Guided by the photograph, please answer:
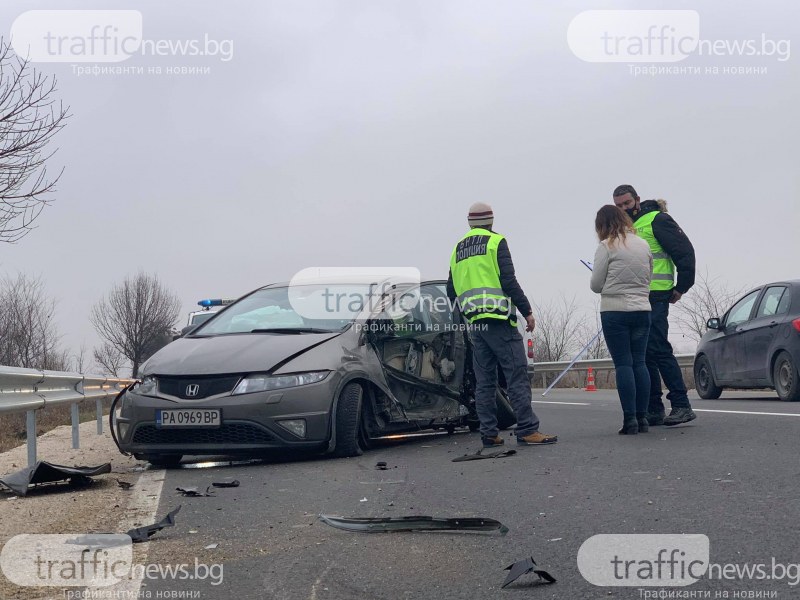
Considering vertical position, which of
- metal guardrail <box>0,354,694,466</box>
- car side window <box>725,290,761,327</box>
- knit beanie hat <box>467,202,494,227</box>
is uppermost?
knit beanie hat <box>467,202,494,227</box>

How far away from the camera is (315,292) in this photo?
912 centimetres

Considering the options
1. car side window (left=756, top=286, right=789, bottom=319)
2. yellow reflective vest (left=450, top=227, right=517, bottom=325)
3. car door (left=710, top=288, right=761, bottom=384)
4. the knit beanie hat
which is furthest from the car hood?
car door (left=710, top=288, right=761, bottom=384)

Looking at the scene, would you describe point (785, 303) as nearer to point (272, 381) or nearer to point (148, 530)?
point (272, 381)

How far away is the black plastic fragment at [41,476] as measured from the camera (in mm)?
6656

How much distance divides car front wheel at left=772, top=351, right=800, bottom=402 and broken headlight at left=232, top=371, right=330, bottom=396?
22.9ft

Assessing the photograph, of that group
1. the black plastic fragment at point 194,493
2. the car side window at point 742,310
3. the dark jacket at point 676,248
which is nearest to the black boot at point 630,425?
the dark jacket at point 676,248

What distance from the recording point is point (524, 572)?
3.69 meters

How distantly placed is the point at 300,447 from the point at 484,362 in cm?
170

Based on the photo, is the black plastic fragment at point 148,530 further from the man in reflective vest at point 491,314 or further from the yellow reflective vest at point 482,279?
the yellow reflective vest at point 482,279

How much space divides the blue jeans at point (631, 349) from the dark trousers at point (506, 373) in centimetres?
82

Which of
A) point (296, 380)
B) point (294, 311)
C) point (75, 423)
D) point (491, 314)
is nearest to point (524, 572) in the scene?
point (296, 380)

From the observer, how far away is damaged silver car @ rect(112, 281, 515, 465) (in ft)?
25.6

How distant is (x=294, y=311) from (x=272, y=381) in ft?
3.71

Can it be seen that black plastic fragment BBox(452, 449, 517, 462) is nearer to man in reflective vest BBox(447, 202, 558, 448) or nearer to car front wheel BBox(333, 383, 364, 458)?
man in reflective vest BBox(447, 202, 558, 448)
